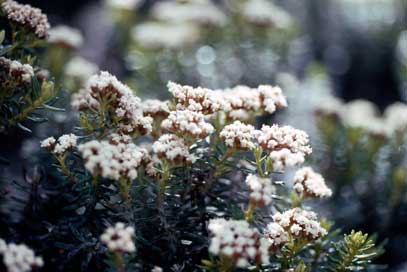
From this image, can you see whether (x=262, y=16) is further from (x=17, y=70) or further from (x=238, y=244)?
(x=238, y=244)

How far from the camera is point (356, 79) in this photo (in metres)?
5.43

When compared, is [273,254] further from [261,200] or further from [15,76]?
[15,76]

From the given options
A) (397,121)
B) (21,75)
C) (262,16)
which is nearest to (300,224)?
(21,75)

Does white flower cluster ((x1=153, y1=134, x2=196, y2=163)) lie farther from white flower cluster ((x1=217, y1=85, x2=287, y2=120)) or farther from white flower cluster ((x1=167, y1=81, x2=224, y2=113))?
white flower cluster ((x1=217, y1=85, x2=287, y2=120))

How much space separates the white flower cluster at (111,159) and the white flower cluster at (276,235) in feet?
1.67

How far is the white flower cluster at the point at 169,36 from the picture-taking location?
12.2 ft

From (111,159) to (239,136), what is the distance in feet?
1.53

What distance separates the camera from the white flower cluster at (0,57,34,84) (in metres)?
1.82

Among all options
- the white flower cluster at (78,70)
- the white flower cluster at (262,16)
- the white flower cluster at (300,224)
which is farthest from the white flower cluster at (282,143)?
the white flower cluster at (262,16)

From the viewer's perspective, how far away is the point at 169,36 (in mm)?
3771

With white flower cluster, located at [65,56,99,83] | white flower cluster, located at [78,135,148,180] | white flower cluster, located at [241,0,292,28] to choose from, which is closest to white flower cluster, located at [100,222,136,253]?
white flower cluster, located at [78,135,148,180]

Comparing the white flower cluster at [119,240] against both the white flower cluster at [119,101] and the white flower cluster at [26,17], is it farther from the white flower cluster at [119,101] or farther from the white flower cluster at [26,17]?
the white flower cluster at [26,17]

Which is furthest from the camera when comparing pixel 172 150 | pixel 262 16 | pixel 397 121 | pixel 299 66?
pixel 299 66

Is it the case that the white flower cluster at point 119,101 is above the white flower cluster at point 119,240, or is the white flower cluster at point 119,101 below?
above
